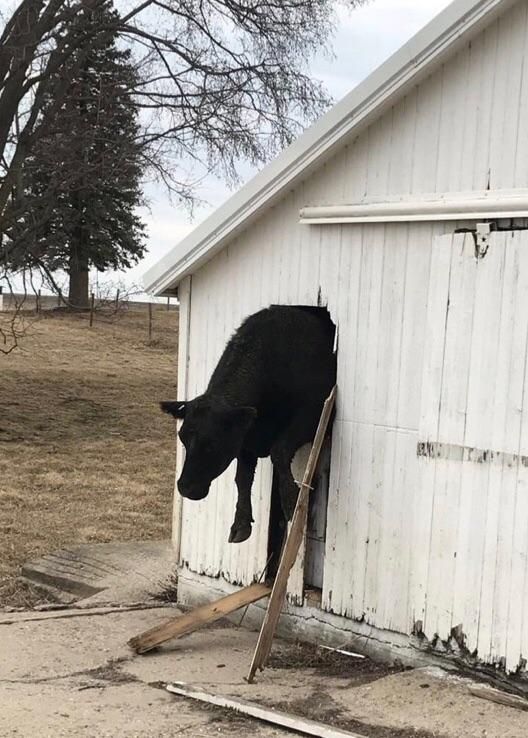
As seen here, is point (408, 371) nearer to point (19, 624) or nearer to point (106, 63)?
point (19, 624)

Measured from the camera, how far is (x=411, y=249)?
5.81 metres

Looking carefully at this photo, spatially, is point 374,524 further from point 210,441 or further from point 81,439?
point 81,439

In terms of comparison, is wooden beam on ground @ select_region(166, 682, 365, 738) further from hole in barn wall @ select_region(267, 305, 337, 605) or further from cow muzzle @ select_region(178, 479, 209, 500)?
hole in barn wall @ select_region(267, 305, 337, 605)

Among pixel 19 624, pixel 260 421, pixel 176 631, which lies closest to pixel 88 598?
pixel 19 624

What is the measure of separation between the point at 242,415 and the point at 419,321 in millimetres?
1208

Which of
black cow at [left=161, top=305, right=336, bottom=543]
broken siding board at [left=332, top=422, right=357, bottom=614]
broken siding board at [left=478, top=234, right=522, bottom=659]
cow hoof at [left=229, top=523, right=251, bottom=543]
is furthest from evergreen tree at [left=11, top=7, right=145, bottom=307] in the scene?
broken siding board at [left=478, top=234, right=522, bottom=659]

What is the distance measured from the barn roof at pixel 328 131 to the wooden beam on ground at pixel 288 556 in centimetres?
156

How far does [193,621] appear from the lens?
6.32 m

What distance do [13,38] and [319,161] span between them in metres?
10.6

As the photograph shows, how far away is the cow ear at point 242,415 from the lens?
18.6 ft

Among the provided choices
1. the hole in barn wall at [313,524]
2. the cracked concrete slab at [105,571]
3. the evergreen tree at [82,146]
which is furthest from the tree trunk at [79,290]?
the hole in barn wall at [313,524]

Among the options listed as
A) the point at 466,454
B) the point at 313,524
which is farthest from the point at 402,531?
the point at 313,524

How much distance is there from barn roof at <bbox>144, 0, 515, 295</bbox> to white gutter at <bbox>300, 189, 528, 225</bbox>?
0.34 meters

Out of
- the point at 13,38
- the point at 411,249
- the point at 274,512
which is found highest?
the point at 13,38
